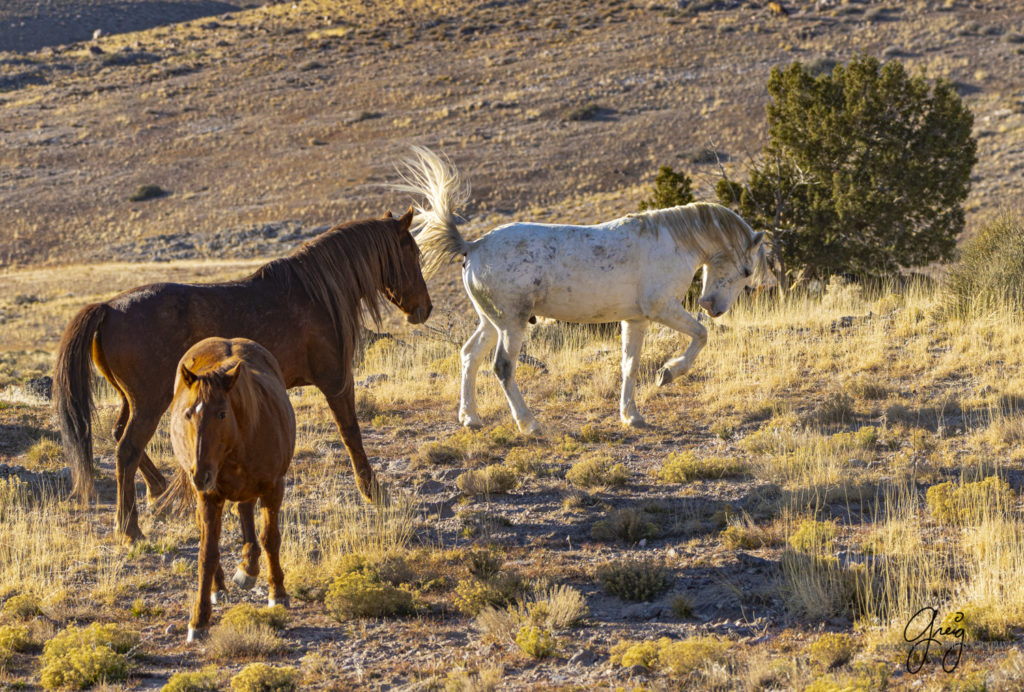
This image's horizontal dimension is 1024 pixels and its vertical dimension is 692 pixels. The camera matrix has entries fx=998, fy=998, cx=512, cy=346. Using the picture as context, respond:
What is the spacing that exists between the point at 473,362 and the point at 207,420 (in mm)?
5277

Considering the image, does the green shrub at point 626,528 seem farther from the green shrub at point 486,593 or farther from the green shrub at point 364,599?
the green shrub at point 364,599

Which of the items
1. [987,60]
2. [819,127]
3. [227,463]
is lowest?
[227,463]

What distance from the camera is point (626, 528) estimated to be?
718 cm

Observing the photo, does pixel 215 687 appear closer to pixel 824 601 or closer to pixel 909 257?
pixel 824 601

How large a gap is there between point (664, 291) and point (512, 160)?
40091 millimetres

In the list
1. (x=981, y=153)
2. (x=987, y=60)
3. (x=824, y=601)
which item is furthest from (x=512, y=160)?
(x=824, y=601)

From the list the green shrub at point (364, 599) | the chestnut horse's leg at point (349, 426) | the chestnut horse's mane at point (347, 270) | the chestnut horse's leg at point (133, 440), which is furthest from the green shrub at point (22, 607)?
the chestnut horse's mane at point (347, 270)

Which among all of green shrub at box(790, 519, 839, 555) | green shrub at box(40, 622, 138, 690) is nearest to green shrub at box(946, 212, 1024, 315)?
green shrub at box(790, 519, 839, 555)

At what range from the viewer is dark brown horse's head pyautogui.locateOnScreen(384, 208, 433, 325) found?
8.62m

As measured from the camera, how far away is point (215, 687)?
16.7ft

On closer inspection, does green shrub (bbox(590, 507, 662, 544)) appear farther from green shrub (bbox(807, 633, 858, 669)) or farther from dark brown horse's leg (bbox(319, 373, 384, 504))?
green shrub (bbox(807, 633, 858, 669))

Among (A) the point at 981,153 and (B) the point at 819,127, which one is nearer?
(B) the point at 819,127

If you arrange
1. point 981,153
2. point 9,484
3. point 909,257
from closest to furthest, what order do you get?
1. point 9,484
2. point 909,257
3. point 981,153
